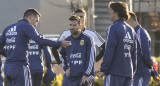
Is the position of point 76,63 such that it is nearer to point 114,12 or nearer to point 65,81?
point 65,81

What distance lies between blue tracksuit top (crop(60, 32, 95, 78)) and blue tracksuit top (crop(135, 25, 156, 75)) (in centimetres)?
81

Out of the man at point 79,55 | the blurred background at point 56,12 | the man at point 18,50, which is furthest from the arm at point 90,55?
the blurred background at point 56,12

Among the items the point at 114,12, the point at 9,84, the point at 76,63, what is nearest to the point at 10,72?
the point at 9,84

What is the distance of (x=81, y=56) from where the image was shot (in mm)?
10727

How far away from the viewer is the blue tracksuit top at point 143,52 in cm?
1065

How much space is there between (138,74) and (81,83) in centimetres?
102

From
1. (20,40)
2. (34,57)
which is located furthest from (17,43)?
(34,57)

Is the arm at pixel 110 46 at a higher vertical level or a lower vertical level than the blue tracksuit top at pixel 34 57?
higher

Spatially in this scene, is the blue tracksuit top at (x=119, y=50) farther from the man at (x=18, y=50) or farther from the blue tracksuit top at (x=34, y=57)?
the blue tracksuit top at (x=34, y=57)

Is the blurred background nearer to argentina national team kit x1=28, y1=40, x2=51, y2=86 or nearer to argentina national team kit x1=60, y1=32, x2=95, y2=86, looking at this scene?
argentina national team kit x1=28, y1=40, x2=51, y2=86

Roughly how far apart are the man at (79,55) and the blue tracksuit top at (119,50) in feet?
4.53

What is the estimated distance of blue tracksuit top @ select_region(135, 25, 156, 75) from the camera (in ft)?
34.9

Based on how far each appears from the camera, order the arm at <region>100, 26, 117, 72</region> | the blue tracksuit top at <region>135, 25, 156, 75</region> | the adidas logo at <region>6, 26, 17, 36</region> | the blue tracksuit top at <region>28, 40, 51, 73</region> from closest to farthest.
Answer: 1. the arm at <region>100, 26, 117, 72</region>
2. the adidas logo at <region>6, 26, 17, 36</region>
3. the blue tracksuit top at <region>135, 25, 156, 75</region>
4. the blue tracksuit top at <region>28, 40, 51, 73</region>

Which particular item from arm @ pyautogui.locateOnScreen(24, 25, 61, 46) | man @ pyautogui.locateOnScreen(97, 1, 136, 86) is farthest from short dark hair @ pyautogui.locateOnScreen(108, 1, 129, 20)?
arm @ pyautogui.locateOnScreen(24, 25, 61, 46)
